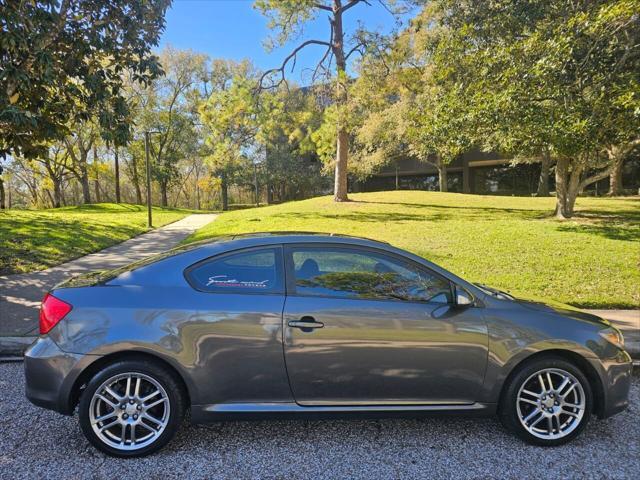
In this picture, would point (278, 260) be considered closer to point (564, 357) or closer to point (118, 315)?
point (118, 315)

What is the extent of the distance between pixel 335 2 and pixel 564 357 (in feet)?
71.5

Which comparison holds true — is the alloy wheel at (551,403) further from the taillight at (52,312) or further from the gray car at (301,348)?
the taillight at (52,312)

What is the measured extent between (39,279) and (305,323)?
284 inches

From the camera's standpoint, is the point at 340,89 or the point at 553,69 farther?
the point at 340,89

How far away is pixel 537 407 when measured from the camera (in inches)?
119

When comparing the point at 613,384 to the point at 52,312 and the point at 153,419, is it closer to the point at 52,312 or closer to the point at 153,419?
the point at 153,419

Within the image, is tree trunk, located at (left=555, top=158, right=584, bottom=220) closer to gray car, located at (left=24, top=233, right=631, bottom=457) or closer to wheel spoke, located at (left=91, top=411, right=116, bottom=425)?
gray car, located at (left=24, top=233, right=631, bottom=457)

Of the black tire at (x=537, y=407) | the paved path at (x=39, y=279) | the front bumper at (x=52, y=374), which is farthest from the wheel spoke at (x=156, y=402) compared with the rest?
the paved path at (x=39, y=279)

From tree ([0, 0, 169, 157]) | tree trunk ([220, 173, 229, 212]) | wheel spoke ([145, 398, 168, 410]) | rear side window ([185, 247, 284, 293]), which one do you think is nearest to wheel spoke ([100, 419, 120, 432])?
wheel spoke ([145, 398, 168, 410])

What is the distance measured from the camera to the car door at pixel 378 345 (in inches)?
112

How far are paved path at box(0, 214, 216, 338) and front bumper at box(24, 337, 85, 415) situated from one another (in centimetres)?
268

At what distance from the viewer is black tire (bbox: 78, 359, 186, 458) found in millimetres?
2750

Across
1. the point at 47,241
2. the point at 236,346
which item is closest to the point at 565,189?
the point at 236,346

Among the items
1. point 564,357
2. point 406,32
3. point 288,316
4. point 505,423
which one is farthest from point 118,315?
point 406,32
